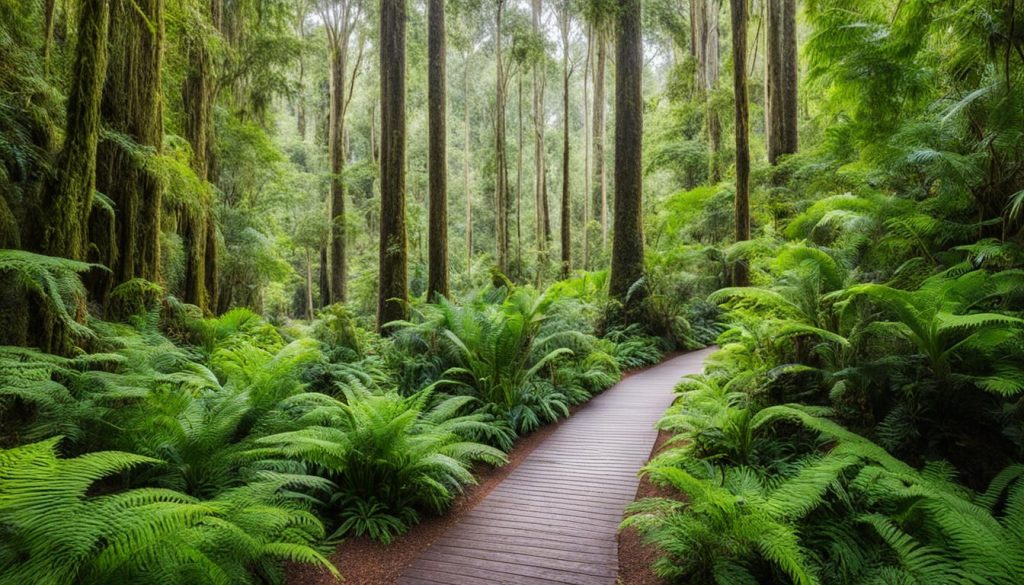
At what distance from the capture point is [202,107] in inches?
362

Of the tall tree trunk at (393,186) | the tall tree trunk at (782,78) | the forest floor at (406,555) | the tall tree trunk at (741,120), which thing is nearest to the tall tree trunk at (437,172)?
the tall tree trunk at (393,186)

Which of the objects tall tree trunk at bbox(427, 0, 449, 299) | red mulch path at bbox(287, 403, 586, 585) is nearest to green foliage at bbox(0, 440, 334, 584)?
red mulch path at bbox(287, 403, 586, 585)

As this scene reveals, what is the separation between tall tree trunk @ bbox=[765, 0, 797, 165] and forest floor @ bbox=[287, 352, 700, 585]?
10.1m

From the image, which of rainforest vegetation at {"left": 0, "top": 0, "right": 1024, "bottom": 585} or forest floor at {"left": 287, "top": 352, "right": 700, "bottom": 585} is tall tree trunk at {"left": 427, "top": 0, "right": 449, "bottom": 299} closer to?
rainforest vegetation at {"left": 0, "top": 0, "right": 1024, "bottom": 585}

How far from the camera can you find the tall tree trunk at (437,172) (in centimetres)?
1030

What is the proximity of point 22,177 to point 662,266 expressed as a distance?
1063 cm

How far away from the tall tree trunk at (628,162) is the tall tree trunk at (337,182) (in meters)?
8.91

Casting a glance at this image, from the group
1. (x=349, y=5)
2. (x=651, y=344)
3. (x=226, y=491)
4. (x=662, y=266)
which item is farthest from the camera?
(x=349, y=5)

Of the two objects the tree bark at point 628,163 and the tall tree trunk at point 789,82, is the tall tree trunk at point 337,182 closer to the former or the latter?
the tree bark at point 628,163

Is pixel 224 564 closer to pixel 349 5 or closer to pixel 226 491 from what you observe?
pixel 226 491

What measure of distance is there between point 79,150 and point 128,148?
1.08 m

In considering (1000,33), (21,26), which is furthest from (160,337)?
(1000,33)

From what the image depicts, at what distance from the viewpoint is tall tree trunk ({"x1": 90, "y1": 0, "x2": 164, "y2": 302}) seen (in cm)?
568

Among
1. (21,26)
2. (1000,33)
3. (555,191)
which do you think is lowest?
(1000,33)
